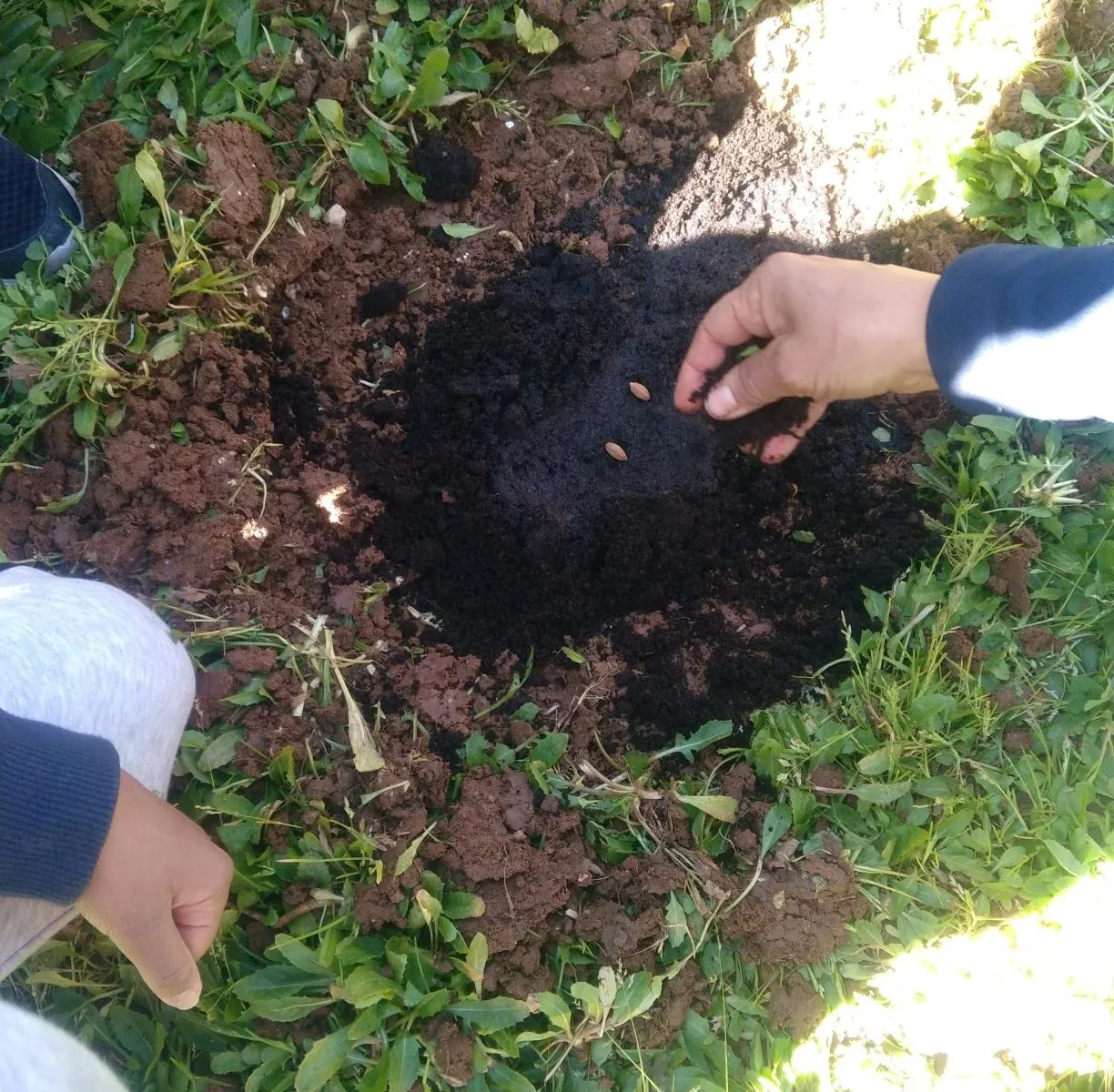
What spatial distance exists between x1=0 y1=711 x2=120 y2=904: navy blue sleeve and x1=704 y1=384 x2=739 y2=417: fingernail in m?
1.25

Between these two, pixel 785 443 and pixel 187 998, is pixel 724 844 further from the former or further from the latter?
pixel 187 998

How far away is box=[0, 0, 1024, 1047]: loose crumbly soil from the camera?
1.61 metres

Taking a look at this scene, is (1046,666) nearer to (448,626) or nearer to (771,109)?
(448,626)

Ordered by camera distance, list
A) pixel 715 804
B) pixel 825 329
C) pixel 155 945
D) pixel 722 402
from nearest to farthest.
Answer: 1. pixel 155 945
2. pixel 825 329
3. pixel 715 804
4. pixel 722 402

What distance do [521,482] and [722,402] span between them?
441 mm

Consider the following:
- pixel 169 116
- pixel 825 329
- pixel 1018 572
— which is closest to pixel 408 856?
pixel 825 329

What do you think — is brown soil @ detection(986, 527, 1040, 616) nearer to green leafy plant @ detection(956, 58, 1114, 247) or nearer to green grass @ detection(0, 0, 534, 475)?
green leafy plant @ detection(956, 58, 1114, 247)

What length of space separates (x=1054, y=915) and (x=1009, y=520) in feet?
2.42

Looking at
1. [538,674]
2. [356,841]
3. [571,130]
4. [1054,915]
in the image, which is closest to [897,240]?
[571,130]

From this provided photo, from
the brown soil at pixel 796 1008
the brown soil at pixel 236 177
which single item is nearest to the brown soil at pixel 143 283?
the brown soil at pixel 236 177

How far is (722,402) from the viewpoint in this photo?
1.75 m

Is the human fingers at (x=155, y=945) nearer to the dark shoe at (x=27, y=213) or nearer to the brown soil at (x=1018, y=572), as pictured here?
the dark shoe at (x=27, y=213)

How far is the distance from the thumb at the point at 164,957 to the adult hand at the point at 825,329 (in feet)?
4.42

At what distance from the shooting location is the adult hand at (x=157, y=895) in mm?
1311
